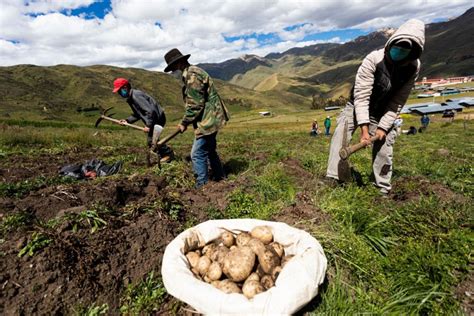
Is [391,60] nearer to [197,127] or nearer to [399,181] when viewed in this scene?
[399,181]

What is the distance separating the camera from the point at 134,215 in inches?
126

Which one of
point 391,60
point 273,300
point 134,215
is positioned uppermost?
point 391,60

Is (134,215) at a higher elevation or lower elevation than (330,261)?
higher

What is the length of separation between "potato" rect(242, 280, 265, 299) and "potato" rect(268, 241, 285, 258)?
0.44 metres

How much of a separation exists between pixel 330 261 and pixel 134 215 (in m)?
2.30

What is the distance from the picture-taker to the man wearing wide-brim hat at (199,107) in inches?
177

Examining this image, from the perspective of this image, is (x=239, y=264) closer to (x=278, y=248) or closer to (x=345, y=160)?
(x=278, y=248)

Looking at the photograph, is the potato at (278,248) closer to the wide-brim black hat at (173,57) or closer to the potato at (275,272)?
the potato at (275,272)

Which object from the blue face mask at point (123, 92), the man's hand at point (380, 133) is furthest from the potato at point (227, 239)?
the blue face mask at point (123, 92)

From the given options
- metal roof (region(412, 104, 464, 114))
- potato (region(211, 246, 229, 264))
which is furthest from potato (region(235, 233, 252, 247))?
metal roof (region(412, 104, 464, 114))

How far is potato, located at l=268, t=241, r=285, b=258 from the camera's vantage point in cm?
242

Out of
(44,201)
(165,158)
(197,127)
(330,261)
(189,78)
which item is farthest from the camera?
(165,158)

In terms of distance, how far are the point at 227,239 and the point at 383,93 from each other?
2996 millimetres

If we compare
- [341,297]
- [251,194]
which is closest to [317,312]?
[341,297]
